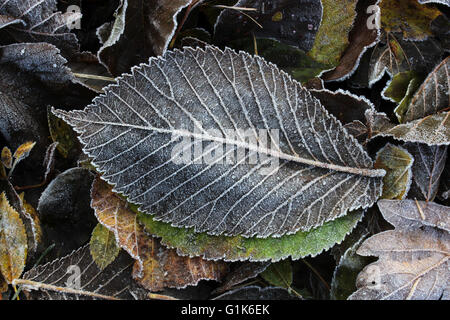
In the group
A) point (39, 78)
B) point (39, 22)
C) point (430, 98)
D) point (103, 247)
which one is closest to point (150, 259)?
point (103, 247)

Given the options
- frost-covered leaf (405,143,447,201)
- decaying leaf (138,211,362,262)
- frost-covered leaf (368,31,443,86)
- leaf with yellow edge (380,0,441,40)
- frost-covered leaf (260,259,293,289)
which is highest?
leaf with yellow edge (380,0,441,40)

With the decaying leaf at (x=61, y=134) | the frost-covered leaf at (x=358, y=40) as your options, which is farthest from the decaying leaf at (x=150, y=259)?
the frost-covered leaf at (x=358, y=40)

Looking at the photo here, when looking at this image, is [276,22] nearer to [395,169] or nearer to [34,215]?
[395,169]

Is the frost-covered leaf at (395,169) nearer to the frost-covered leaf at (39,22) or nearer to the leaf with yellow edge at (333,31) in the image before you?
the leaf with yellow edge at (333,31)

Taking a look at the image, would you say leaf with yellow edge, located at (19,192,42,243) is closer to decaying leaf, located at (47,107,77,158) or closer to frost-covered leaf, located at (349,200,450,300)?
decaying leaf, located at (47,107,77,158)

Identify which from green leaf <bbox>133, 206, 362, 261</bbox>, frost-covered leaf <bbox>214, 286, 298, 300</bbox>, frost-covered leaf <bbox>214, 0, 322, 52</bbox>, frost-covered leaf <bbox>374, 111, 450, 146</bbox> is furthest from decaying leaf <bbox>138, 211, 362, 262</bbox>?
frost-covered leaf <bbox>214, 0, 322, 52</bbox>
